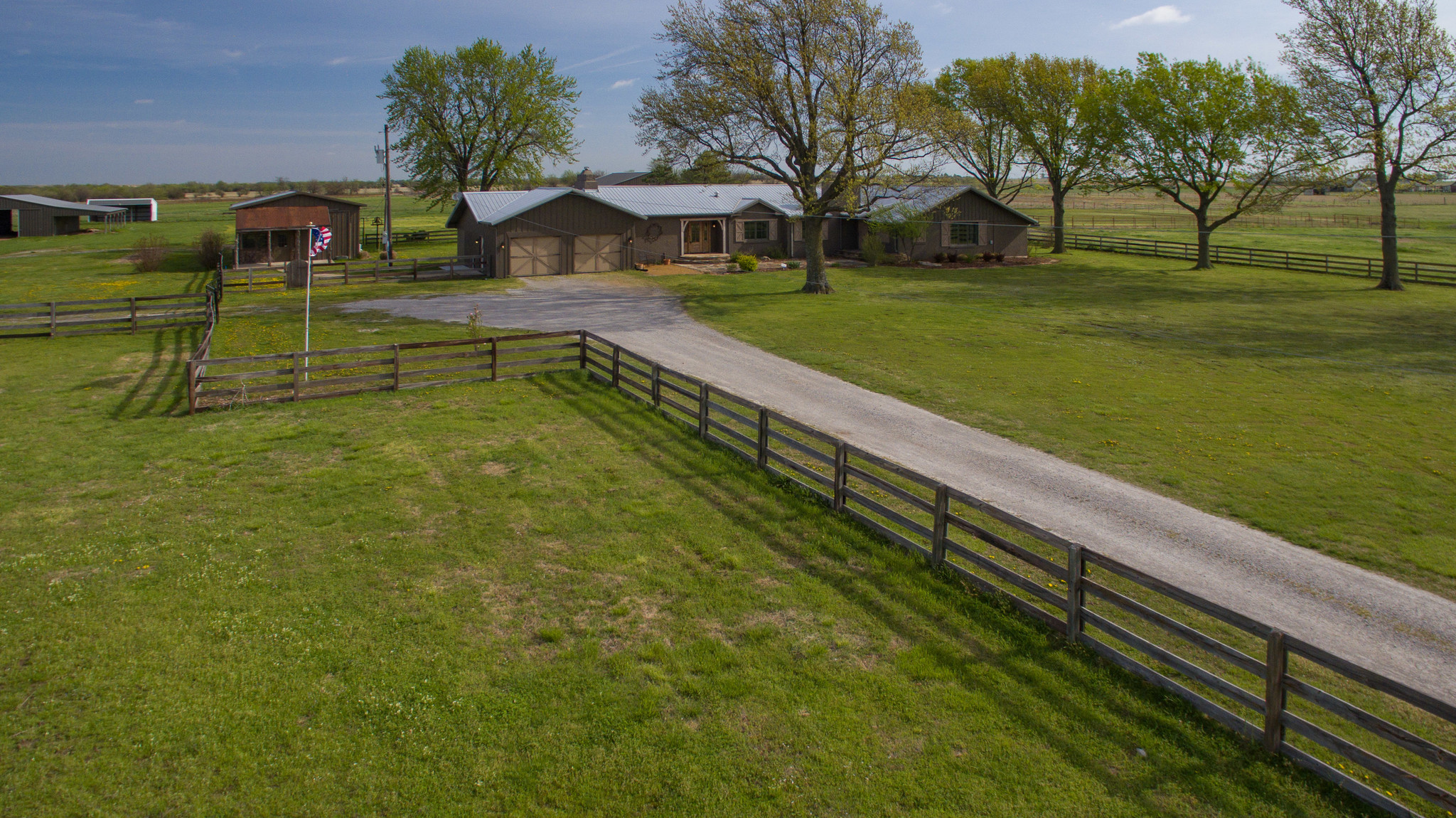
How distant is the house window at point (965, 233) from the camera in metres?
49.3

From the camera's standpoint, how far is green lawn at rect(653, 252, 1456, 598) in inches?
514

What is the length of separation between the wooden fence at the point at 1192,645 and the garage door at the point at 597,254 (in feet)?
99.8

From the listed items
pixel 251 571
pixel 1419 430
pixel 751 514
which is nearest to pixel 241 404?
pixel 251 571

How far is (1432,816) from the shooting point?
5.95 metres

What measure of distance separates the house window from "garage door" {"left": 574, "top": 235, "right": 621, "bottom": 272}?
63.3 ft

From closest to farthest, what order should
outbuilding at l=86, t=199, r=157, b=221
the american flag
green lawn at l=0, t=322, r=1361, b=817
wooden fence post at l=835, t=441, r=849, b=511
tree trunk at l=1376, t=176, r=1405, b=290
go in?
green lawn at l=0, t=322, r=1361, b=817, wooden fence post at l=835, t=441, r=849, b=511, the american flag, tree trunk at l=1376, t=176, r=1405, b=290, outbuilding at l=86, t=199, r=157, b=221

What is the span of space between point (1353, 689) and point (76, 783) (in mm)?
10498

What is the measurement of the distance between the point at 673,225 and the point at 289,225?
18545mm

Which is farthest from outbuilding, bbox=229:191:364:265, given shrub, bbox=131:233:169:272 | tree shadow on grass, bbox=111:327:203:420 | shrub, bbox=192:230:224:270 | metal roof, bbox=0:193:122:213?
metal roof, bbox=0:193:122:213

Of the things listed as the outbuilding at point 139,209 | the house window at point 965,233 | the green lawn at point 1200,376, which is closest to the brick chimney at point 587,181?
the green lawn at point 1200,376

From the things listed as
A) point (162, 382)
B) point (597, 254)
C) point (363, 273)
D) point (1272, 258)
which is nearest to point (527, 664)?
point (162, 382)

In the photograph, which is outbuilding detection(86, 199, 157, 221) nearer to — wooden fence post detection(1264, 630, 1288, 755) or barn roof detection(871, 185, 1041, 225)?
barn roof detection(871, 185, 1041, 225)

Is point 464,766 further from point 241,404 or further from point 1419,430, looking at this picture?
point 1419,430

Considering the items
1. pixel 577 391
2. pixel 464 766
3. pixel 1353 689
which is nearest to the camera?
pixel 464 766
